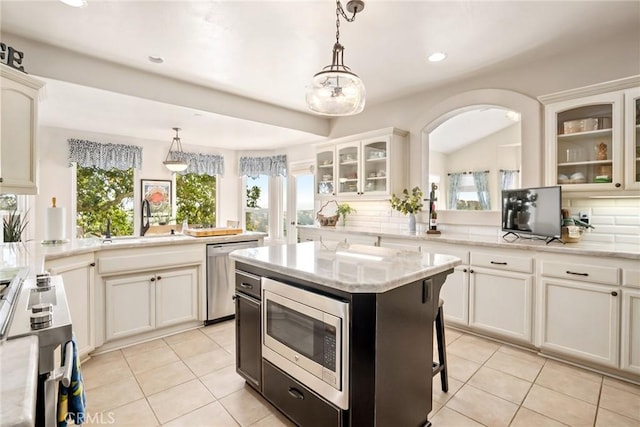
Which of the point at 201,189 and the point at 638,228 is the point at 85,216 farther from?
the point at 638,228

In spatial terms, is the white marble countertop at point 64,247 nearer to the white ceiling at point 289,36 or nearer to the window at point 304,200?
the white ceiling at point 289,36

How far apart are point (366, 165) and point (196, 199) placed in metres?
3.47

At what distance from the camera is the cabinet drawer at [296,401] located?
1.55 metres

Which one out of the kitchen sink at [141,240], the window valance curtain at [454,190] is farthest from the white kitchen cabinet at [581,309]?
the kitchen sink at [141,240]

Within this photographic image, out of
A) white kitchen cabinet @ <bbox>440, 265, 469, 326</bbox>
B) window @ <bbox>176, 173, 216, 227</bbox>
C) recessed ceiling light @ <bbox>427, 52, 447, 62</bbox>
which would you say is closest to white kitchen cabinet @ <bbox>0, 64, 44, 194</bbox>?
recessed ceiling light @ <bbox>427, 52, 447, 62</bbox>

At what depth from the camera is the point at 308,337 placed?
1642 mm

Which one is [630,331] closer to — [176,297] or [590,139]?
[590,139]

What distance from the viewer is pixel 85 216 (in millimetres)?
4906

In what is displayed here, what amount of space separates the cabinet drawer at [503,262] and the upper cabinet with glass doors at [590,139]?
2.45 ft

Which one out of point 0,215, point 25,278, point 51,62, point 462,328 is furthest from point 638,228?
point 0,215

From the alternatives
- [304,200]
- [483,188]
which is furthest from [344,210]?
[483,188]

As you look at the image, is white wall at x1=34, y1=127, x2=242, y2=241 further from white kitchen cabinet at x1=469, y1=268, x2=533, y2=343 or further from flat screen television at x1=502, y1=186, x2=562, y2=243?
flat screen television at x1=502, y1=186, x2=562, y2=243

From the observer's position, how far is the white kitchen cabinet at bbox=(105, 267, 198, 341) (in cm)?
276

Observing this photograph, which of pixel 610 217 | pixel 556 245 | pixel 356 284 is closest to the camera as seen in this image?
pixel 356 284
